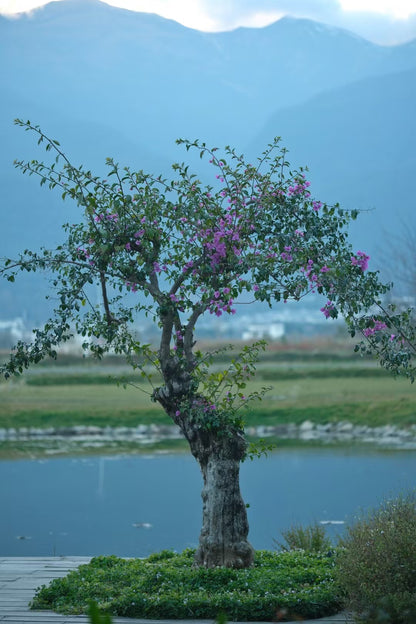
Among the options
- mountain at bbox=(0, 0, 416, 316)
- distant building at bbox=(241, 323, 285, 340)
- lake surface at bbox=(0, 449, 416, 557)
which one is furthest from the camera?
mountain at bbox=(0, 0, 416, 316)

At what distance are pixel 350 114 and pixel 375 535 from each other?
225 ft

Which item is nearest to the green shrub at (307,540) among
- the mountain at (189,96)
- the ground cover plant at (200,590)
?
the ground cover plant at (200,590)

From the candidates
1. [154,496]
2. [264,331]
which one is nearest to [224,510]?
[154,496]

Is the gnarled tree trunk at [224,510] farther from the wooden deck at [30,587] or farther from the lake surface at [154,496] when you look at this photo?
the lake surface at [154,496]

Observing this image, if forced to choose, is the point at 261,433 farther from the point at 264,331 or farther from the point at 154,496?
the point at 264,331

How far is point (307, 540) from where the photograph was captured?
6.96 meters

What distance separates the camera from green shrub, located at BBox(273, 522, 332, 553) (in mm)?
6879

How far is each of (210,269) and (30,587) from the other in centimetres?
231

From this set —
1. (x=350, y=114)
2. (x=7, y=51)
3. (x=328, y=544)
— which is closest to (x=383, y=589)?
(x=328, y=544)

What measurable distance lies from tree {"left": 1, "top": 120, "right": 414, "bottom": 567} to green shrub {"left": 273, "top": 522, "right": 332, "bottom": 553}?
1.20 metres

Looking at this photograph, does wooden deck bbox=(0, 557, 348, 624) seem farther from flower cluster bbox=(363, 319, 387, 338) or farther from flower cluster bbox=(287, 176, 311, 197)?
flower cluster bbox=(287, 176, 311, 197)

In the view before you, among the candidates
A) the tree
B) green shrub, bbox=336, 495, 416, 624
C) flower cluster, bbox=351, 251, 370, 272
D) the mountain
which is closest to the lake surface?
the tree

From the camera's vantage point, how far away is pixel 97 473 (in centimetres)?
1941

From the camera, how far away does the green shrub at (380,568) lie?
450 cm
